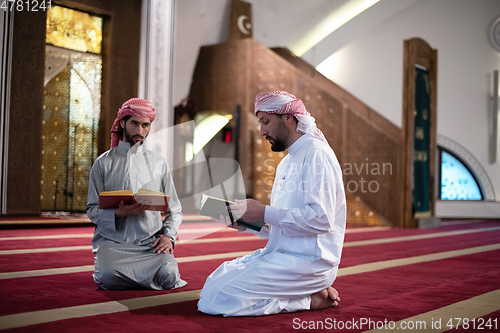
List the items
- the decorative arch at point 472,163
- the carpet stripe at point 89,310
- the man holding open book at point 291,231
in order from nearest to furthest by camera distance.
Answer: the carpet stripe at point 89,310, the man holding open book at point 291,231, the decorative arch at point 472,163

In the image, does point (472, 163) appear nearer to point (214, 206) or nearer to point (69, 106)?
point (69, 106)

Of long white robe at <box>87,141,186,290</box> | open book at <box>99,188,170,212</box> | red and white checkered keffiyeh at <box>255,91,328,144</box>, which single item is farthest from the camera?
long white robe at <box>87,141,186,290</box>

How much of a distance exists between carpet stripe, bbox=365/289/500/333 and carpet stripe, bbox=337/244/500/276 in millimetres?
914

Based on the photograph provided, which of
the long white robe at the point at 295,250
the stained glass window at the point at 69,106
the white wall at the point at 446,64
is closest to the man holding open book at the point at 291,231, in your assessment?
the long white robe at the point at 295,250

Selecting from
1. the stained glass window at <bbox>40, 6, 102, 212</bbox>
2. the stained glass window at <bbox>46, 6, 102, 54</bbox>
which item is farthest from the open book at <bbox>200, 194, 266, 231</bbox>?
the stained glass window at <bbox>46, 6, 102, 54</bbox>

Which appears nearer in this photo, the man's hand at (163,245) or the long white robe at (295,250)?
the long white robe at (295,250)

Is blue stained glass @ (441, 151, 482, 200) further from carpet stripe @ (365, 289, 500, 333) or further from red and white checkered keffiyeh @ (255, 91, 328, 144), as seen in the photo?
red and white checkered keffiyeh @ (255, 91, 328, 144)

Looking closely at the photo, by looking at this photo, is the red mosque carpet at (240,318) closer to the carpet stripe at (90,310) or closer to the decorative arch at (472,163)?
the carpet stripe at (90,310)

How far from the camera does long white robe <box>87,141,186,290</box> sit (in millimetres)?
2502

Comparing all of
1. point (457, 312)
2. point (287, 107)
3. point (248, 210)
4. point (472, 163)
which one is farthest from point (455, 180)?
point (248, 210)

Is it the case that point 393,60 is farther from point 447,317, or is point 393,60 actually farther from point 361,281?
point 447,317

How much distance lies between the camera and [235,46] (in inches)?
337

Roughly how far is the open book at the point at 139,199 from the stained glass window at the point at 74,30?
5.60 metres

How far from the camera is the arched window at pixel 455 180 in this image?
410 inches
